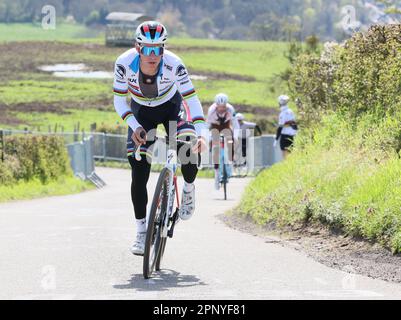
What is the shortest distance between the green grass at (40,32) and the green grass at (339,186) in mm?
104512

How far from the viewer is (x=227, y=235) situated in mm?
12727

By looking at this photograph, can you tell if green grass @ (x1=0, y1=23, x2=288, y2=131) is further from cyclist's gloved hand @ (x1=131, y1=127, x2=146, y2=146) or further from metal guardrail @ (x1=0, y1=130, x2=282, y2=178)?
cyclist's gloved hand @ (x1=131, y1=127, x2=146, y2=146)

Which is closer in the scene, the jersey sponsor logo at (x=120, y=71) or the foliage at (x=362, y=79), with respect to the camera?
the jersey sponsor logo at (x=120, y=71)

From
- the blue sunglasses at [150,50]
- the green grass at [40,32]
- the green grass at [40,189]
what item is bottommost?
the green grass at [40,189]

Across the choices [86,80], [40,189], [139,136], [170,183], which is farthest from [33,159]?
[86,80]

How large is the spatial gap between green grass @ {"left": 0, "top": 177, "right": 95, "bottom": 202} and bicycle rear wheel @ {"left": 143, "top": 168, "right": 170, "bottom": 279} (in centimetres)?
1294

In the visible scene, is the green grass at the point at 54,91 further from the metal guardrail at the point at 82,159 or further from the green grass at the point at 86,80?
the metal guardrail at the point at 82,159

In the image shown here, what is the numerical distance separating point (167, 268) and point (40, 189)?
1486 cm

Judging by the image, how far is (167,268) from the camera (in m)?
9.66

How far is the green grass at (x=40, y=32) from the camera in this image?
124375 mm

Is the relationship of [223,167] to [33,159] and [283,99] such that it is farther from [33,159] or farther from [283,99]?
[33,159]

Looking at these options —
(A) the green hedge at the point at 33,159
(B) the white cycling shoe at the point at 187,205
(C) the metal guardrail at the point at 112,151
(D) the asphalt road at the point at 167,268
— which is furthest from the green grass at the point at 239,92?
(B) the white cycling shoe at the point at 187,205
